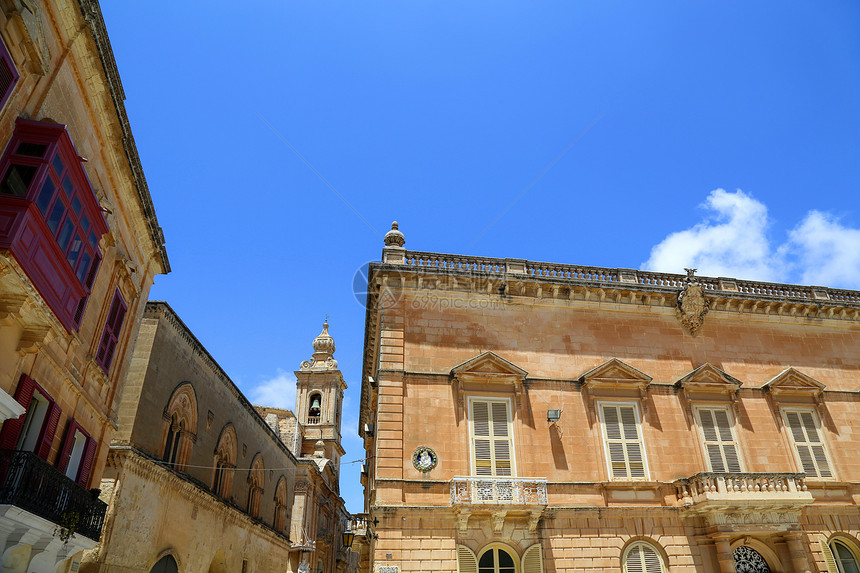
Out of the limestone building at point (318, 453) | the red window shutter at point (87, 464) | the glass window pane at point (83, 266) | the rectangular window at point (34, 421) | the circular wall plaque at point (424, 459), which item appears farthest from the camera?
the limestone building at point (318, 453)

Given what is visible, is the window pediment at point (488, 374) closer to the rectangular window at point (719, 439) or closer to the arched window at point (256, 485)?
the rectangular window at point (719, 439)

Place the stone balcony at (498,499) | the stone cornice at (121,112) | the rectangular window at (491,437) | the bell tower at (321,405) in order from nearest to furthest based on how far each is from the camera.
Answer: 1. the stone cornice at (121,112)
2. the stone balcony at (498,499)
3. the rectangular window at (491,437)
4. the bell tower at (321,405)

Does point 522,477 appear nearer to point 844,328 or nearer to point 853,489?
point 853,489

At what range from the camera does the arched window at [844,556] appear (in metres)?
17.6

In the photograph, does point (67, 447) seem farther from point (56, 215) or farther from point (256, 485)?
point (256, 485)

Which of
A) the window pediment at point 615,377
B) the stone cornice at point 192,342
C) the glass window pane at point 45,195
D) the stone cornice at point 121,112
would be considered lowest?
Result: the glass window pane at point 45,195

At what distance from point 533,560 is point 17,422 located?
12.9 metres

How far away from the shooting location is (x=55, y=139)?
365 inches

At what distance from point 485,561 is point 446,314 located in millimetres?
7546

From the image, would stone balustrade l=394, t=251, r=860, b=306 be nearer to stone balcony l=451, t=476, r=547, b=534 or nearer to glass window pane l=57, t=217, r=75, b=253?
stone balcony l=451, t=476, r=547, b=534

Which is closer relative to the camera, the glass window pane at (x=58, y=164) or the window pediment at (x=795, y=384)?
the glass window pane at (x=58, y=164)

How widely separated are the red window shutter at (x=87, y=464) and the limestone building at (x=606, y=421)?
722cm

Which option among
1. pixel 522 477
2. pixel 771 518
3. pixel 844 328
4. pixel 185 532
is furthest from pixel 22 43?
pixel 844 328

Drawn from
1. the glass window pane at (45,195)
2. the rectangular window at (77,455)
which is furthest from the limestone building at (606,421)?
the glass window pane at (45,195)
